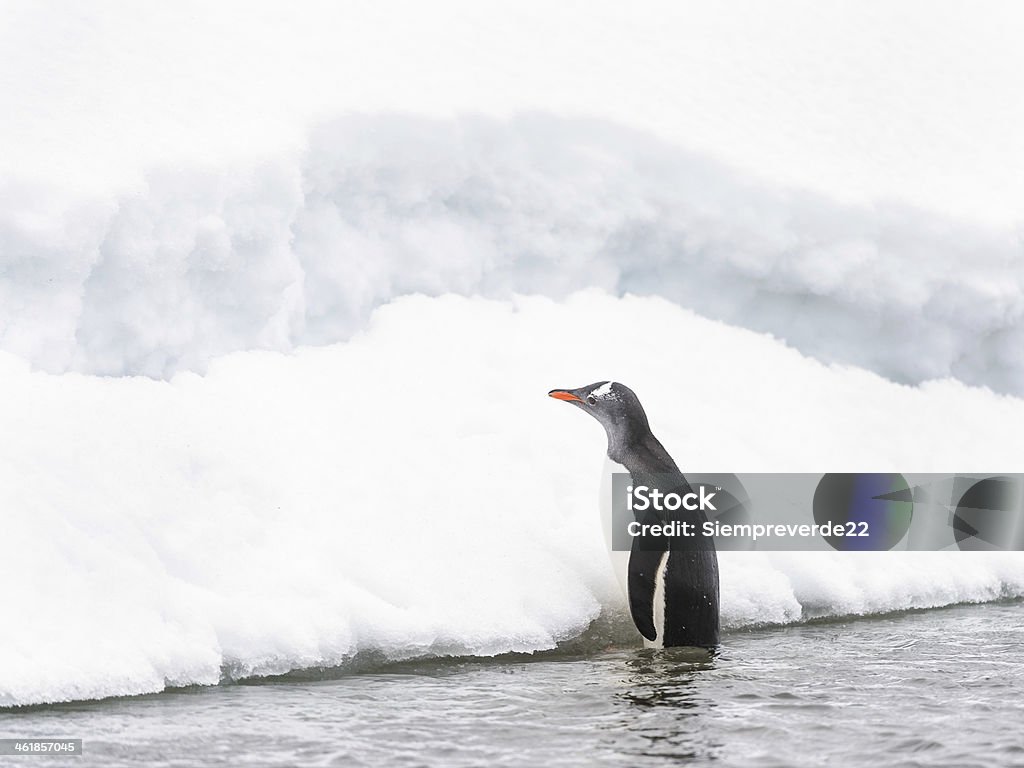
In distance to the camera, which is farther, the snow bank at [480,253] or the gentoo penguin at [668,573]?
the snow bank at [480,253]

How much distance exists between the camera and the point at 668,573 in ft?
16.4

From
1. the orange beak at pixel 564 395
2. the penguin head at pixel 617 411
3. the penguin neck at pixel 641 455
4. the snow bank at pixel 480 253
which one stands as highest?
the snow bank at pixel 480 253

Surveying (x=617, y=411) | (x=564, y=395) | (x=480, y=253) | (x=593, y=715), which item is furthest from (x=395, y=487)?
(x=480, y=253)

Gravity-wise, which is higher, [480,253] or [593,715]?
[480,253]

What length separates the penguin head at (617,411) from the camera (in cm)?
538

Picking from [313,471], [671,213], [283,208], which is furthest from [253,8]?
[313,471]

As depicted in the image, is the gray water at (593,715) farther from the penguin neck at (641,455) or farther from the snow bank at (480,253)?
the snow bank at (480,253)

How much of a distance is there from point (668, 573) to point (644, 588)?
0.37ft

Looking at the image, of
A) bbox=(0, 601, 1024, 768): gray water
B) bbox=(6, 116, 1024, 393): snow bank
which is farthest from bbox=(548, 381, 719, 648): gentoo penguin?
bbox=(6, 116, 1024, 393): snow bank

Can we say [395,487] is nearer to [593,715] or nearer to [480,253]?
[593,715]

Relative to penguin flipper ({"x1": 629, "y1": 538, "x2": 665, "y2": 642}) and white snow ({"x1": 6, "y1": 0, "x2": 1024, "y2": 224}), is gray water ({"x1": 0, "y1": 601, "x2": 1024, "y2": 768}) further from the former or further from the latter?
white snow ({"x1": 6, "y1": 0, "x2": 1024, "y2": 224})

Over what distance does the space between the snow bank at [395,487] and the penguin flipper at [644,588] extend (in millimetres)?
188

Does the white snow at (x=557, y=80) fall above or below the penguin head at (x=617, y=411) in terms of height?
above

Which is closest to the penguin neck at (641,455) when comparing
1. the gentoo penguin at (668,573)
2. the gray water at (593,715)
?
the gentoo penguin at (668,573)
